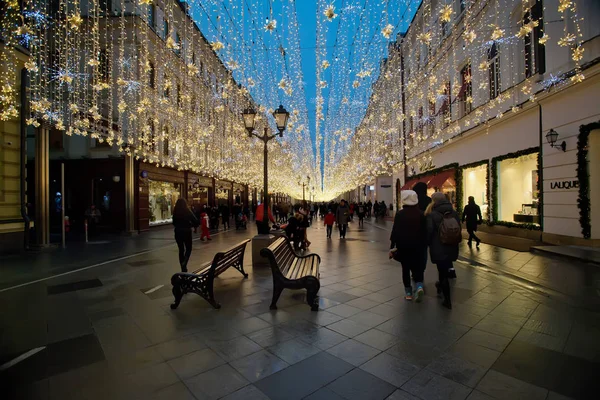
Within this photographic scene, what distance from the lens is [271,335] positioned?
3875mm

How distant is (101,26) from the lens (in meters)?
17.5

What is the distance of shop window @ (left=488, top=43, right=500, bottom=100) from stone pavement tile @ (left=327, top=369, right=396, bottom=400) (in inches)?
593

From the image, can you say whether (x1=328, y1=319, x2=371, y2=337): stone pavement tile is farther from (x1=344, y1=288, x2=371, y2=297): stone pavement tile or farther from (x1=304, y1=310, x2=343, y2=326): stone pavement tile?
(x1=344, y1=288, x2=371, y2=297): stone pavement tile

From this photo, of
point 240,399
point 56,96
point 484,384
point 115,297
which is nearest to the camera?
point 240,399

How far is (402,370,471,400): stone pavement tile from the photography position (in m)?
2.67

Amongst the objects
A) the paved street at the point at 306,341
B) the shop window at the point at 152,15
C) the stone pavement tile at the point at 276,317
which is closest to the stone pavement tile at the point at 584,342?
the paved street at the point at 306,341

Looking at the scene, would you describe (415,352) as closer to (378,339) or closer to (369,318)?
(378,339)

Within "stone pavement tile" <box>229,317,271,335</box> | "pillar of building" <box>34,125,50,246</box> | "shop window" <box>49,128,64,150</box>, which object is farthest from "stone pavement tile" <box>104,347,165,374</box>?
"shop window" <box>49,128,64,150</box>

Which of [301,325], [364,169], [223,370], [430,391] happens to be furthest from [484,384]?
[364,169]

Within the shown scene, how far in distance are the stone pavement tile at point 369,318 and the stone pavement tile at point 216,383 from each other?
6.40 ft

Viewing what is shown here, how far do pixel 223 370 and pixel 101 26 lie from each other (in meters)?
21.2

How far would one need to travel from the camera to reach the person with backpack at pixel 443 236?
493 cm

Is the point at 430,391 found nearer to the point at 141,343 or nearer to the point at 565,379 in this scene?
the point at 565,379

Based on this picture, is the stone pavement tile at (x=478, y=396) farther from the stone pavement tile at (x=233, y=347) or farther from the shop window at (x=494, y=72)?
the shop window at (x=494, y=72)
